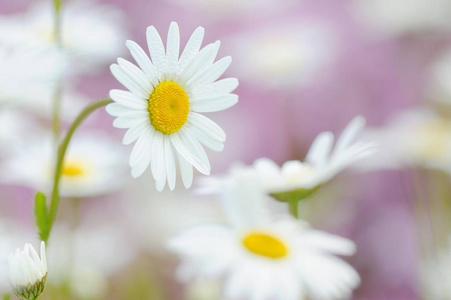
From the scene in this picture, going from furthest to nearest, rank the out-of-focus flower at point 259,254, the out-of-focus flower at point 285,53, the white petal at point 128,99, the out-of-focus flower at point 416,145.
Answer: the out-of-focus flower at point 285,53 < the out-of-focus flower at point 416,145 < the out-of-focus flower at point 259,254 < the white petal at point 128,99

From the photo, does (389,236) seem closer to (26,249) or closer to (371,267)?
(371,267)

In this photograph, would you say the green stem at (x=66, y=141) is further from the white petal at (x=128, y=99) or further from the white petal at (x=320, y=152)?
the white petal at (x=320, y=152)

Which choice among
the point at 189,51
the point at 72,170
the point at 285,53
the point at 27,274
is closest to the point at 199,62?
the point at 189,51

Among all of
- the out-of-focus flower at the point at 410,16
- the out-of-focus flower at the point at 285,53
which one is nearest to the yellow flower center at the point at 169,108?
the out-of-focus flower at the point at 285,53

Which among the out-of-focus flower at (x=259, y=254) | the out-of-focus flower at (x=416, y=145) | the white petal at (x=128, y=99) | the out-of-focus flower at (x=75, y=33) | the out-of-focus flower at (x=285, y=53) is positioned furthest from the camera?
the out-of-focus flower at (x=285, y=53)

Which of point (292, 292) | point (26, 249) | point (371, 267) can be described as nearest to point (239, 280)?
point (292, 292)

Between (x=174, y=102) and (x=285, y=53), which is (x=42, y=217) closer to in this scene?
(x=174, y=102)

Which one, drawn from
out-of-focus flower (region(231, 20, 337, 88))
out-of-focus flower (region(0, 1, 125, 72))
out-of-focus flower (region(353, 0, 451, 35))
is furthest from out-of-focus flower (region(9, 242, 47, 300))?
out-of-focus flower (region(353, 0, 451, 35))
